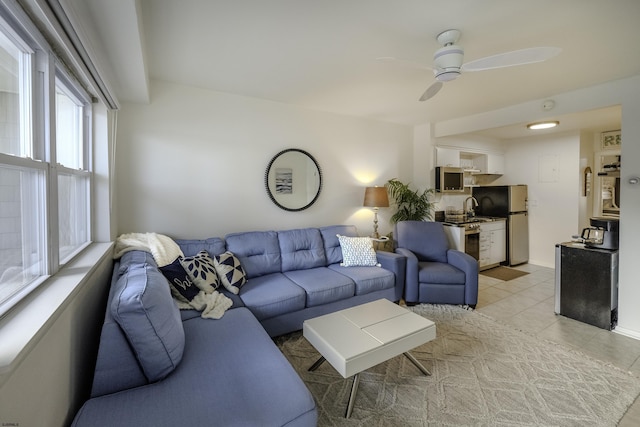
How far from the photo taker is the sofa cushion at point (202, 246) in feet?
8.85

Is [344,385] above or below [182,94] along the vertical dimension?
below

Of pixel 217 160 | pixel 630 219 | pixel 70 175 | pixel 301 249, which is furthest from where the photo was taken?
pixel 301 249

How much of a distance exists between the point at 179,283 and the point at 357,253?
6.19 feet

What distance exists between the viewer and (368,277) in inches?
115

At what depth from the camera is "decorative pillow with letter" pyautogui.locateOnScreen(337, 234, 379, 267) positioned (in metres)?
3.25

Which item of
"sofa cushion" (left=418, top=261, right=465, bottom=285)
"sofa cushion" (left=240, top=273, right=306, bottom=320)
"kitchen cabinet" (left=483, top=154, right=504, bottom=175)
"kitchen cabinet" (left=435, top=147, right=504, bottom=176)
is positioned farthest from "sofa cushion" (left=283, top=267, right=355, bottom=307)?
"kitchen cabinet" (left=483, top=154, right=504, bottom=175)

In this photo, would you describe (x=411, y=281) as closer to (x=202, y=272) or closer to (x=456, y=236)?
(x=456, y=236)

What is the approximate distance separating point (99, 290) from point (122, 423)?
1.06 metres

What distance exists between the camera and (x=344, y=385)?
1928 mm

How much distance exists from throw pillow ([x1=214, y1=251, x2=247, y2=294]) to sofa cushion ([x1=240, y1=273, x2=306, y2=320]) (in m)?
0.08

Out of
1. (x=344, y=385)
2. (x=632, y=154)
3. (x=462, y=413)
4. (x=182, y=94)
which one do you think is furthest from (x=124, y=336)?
(x=632, y=154)

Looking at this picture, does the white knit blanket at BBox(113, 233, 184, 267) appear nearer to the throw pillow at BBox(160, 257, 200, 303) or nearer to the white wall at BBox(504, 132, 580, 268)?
the throw pillow at BBox(160, 257, 200, 303)

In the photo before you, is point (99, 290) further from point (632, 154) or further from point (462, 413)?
point (632, 154)

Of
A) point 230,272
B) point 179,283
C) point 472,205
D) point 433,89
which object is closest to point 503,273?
point 472,205
